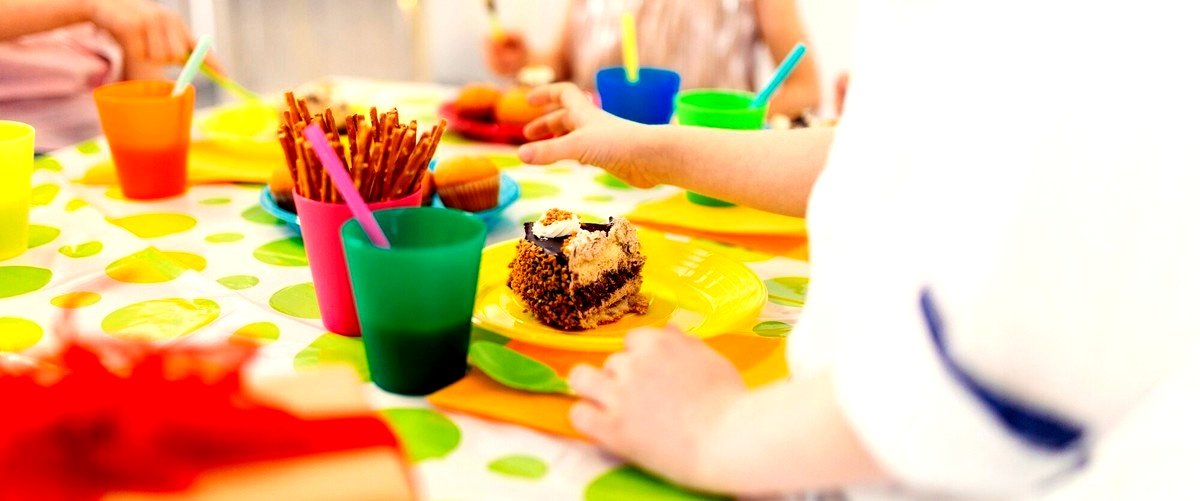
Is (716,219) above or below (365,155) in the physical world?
below

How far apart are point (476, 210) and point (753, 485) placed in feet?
1.90

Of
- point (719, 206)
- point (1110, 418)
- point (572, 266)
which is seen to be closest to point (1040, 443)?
point (1110, 418)

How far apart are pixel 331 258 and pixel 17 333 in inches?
10.4

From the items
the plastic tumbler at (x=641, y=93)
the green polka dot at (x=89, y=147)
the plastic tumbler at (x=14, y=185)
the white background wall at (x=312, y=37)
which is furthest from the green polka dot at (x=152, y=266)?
the white background wall at (x=312, y=37)

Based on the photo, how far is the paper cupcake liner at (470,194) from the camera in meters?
1.00

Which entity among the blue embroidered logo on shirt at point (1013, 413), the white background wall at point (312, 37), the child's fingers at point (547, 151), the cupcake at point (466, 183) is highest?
the child's fingers at point (547, 151)

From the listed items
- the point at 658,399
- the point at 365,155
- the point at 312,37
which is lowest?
the point at 312,37

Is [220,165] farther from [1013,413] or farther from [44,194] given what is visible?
[1013,413]

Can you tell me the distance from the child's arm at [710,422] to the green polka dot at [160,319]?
365mm

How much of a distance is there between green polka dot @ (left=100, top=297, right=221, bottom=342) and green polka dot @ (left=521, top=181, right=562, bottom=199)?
46cm

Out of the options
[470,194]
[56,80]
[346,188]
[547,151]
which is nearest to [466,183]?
[470,194]

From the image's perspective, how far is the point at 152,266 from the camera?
0.89 meters

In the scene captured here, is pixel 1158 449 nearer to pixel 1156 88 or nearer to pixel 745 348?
pixel 1156 88

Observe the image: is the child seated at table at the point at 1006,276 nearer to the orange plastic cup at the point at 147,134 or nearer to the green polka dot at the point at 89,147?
the orange plastic cup at the point at 147,134
